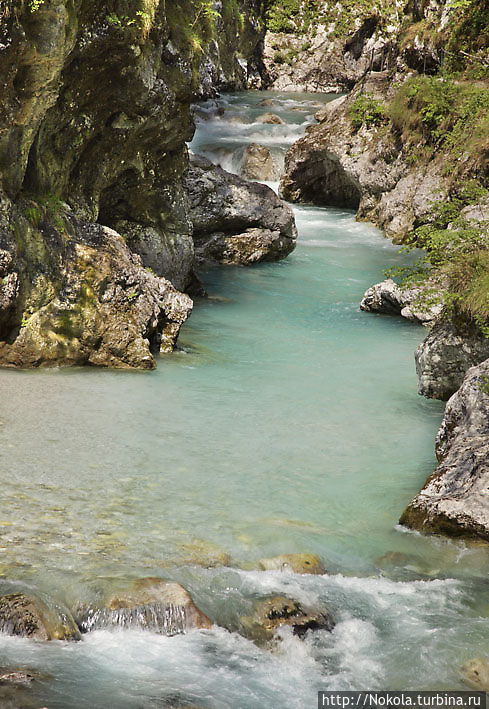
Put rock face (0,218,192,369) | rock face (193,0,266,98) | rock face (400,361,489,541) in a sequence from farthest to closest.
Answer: rock face (193,0,266,98) < rock face (0,218,192,369) < rock face (400,361,489,541)

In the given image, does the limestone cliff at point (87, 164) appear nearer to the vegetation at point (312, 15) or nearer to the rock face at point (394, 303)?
the rock face at point (394, 303)

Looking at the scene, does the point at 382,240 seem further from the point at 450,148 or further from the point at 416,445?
the point at 416,445

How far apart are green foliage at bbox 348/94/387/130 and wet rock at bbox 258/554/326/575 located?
633 inches

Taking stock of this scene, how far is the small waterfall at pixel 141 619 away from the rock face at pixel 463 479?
2.15 meters

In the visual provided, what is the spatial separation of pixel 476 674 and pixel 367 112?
1744 centimetres

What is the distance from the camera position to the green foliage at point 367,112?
1911cm

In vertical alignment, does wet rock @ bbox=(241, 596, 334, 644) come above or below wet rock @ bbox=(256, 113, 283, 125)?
below

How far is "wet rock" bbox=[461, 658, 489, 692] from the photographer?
13.0 ft

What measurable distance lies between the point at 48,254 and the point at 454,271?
4.61 m

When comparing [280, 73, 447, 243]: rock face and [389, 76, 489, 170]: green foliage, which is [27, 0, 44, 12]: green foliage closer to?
[280, 73, 447, 243]: rock face

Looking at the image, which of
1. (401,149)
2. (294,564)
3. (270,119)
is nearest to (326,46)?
(270,119)

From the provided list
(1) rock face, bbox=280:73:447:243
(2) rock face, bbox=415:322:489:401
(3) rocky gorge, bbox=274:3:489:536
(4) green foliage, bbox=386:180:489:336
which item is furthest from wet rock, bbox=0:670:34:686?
(1) rock face, bbox=280:73:447:243

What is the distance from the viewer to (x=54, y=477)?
19.2 ft

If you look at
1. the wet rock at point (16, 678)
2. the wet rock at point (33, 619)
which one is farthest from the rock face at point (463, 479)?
the wet rock at point (16, 678)
